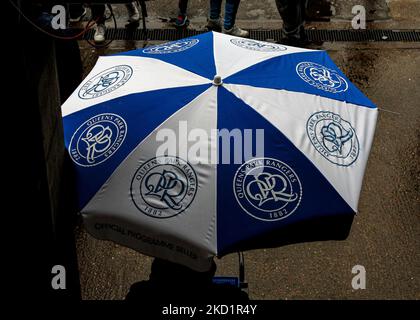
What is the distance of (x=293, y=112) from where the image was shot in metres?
3.56

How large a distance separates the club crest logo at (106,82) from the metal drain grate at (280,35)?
160 inches

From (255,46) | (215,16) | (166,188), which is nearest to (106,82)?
(166,188)

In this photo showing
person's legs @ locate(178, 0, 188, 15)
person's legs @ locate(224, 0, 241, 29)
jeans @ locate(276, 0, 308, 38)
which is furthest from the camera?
person's legs @ locate(178, 0, 188, 15)

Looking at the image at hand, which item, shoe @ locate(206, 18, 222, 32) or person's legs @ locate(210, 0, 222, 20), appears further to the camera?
shoe @ locate(206, 18, 222, 32)

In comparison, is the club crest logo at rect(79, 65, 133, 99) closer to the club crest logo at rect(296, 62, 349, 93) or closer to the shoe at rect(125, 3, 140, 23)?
the club crest logo at rect(296, 62, 349, 93)

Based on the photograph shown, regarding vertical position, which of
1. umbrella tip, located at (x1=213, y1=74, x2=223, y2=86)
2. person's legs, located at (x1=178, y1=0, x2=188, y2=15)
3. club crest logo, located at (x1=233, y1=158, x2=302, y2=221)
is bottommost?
person's legs, located at (x1=178, y1=0, x2=188, y2=15)

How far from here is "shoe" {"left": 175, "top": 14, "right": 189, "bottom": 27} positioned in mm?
8109

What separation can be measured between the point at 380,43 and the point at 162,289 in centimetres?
554

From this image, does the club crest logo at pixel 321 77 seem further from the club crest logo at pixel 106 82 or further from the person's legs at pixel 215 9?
the person's legs at pixel 215 9

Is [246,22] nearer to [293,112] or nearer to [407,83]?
[407,83]

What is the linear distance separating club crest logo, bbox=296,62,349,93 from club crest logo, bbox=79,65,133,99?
1139 millimetres

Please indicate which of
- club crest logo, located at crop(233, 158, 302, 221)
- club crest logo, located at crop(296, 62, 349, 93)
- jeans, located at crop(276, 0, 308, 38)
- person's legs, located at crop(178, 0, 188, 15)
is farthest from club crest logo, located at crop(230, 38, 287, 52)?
person's legs, located at crop(178, 0, 188, 15)
